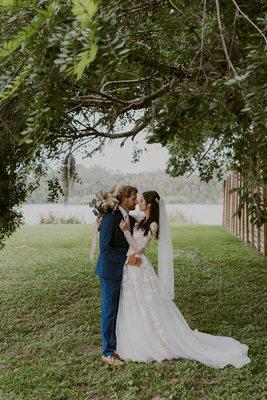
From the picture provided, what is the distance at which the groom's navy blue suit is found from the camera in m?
5.75

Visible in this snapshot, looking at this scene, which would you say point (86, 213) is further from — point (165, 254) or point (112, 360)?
point (112, 360)

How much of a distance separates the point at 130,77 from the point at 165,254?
2.79 metres

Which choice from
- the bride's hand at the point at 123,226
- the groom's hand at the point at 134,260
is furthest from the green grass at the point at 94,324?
the bride's hand at the point at 123,226

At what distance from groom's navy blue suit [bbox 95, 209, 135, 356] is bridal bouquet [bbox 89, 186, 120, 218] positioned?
0.09 meters

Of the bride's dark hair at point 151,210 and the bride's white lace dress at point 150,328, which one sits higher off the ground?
the bride's dark hair at point 151,210

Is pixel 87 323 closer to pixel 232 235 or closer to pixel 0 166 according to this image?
pixel 0 166

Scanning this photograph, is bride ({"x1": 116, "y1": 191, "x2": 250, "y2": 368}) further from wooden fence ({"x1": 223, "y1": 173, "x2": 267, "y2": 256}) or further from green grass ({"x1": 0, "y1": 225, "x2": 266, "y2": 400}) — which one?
wooden fence ({"x1": 223, "y1": 173, "x2": 267, "y2": 256})

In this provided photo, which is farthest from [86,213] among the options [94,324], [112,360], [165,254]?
[112,360]

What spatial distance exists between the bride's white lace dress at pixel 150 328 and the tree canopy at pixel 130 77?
Result: 1641mm

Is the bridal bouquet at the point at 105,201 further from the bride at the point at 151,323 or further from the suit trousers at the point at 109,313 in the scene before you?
the suit trousers at the point at 109,313

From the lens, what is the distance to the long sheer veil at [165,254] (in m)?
6.27

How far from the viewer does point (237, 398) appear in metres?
4.80

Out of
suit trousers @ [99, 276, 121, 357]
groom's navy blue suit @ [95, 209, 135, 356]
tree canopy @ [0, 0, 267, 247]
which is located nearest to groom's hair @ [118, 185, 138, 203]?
groom's navy blue suit @ [95, 209, 135, 356]

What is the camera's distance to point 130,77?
25.1 feet
